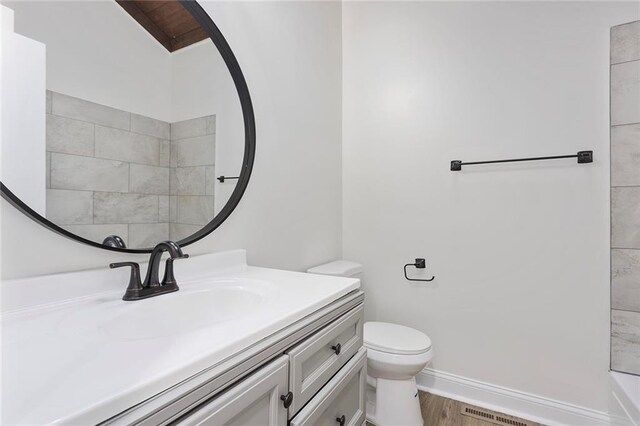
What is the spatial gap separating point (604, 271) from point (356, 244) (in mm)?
1298

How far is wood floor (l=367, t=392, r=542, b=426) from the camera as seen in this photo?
63.5 inches

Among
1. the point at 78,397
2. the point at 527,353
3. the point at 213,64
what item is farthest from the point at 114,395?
the point at 527,353

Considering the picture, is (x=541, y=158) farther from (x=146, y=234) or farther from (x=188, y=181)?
(x=146, y=234)

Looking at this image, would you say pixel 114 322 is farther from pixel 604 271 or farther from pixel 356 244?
pixel 604 271

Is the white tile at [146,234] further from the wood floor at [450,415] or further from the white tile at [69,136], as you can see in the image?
the wood floor at [450,415]

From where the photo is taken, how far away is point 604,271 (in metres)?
1.53

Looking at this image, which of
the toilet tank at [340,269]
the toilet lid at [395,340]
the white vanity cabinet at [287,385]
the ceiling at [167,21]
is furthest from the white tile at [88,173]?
the toilet lid at [395,340]

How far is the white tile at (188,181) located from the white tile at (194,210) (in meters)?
0.02

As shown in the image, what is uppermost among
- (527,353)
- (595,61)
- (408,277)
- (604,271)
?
(595,61)

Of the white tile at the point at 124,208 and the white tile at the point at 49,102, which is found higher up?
the white tile at the point at 49,102

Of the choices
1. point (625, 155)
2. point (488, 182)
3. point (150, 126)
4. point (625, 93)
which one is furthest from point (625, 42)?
point (150, 126)

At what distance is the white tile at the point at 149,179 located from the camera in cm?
102

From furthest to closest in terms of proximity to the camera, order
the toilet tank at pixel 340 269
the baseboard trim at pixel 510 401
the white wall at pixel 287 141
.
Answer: the toilet tank at pixel 340 269 < the baseboard trim at pixel 510 401 < the white wall at pixel 287 141

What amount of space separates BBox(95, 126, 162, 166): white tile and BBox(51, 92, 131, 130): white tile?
2cm
